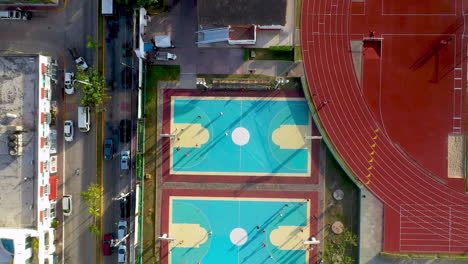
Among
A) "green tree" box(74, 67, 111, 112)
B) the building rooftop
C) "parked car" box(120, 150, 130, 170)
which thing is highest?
the building rooftop

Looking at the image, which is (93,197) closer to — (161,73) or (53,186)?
(53,186)

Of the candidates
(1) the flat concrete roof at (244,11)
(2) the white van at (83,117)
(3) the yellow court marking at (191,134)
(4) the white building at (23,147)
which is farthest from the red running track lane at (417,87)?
(4) the white building at (23,147)

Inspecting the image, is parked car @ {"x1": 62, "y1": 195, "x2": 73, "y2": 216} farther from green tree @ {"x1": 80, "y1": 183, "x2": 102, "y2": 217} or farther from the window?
the window

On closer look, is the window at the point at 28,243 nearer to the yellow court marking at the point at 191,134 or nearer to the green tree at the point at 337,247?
the yellow court marking at the point at 191,134

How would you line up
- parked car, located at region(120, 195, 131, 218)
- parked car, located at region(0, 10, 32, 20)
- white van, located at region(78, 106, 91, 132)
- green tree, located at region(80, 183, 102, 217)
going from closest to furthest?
1. green tree, located at region(80, 183, 102, 217)
2. white van, located at region(78, 106, 91, 132)
3. parked car, located at region(0, 10, 32, 20)
4. parked car, located at region(120, 195, 131, 218)

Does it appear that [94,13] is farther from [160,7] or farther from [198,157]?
[198,157]

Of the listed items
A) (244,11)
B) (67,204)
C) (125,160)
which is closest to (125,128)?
(125,160)

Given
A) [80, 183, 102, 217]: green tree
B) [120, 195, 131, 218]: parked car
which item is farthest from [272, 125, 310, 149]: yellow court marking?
[80, 183, 102, 217]: green tree
